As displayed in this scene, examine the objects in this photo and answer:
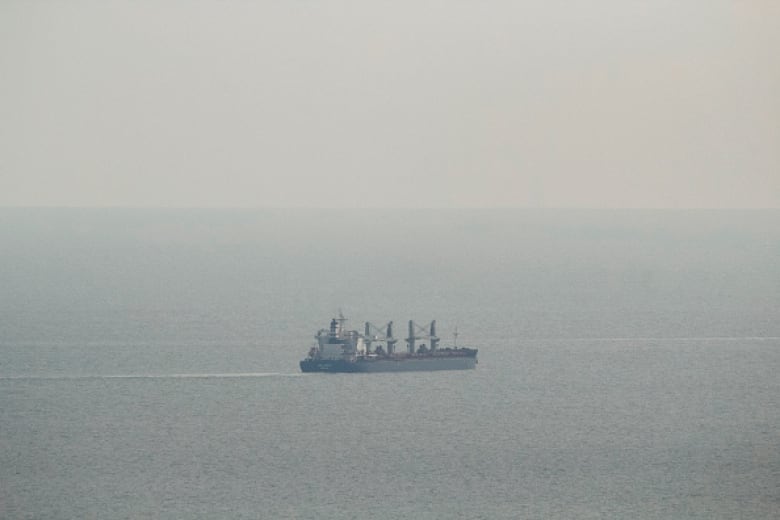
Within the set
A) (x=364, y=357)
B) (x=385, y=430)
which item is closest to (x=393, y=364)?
(x=364, y=357)

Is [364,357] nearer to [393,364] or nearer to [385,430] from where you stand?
[393,364]

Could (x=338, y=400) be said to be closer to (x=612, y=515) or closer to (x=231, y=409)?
(x=231, y=409)

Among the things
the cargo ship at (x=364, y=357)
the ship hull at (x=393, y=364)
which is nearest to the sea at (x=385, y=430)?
the ship hull at (x=393, y=364)

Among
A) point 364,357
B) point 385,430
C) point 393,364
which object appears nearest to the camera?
point 385,430

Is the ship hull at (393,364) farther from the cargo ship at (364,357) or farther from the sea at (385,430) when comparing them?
the sea at (385,430)

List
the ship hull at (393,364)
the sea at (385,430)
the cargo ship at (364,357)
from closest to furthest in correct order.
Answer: the sea at (385,430) < the ship hull at (393,364) < the cargo ship at (364,357)

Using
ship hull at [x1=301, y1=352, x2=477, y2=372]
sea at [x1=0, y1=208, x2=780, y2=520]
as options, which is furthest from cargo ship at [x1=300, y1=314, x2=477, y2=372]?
sea at [x1=0, y1=208, x2=780, y2=520]

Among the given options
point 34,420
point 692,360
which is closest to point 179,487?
point 34,420

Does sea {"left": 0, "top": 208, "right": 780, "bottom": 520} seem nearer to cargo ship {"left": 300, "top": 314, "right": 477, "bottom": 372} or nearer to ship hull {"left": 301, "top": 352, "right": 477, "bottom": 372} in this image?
ship hull {"left": 301, "top": 352, "right": 477, "bottom": 372}
